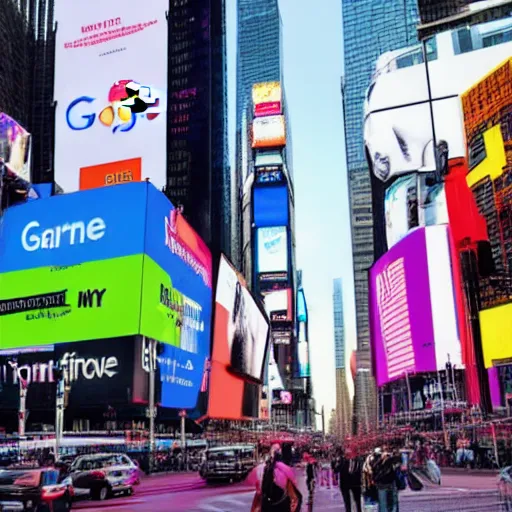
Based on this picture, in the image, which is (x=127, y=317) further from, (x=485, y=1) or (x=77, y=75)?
(x=485, y=1)

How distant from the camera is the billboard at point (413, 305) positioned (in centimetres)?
852

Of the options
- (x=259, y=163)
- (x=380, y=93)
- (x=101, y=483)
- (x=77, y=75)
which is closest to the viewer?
Answer: (x=101, y=483)

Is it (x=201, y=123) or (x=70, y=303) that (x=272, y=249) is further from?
(x=201, y=123)

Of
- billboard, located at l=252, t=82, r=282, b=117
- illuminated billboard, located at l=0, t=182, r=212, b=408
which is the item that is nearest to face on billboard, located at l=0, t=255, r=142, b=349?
Result: illuminated billboard, located at l=0, t=182, r=212, b=408

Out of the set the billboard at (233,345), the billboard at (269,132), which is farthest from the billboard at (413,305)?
the billboard at (233,345)

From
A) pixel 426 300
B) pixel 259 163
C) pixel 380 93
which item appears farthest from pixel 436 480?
pixel 259 163

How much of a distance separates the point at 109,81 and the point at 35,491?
35.4ft

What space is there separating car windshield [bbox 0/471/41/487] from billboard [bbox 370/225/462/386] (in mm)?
4478

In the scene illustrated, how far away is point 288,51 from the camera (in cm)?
1011

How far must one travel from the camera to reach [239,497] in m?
7.70

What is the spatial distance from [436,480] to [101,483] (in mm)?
4179

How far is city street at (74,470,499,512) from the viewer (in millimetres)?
6809

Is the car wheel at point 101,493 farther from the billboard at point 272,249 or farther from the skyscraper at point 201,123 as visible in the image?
the skyscraper at point 201,123

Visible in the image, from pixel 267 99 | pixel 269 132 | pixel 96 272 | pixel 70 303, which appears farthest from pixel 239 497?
pixel 269 132
